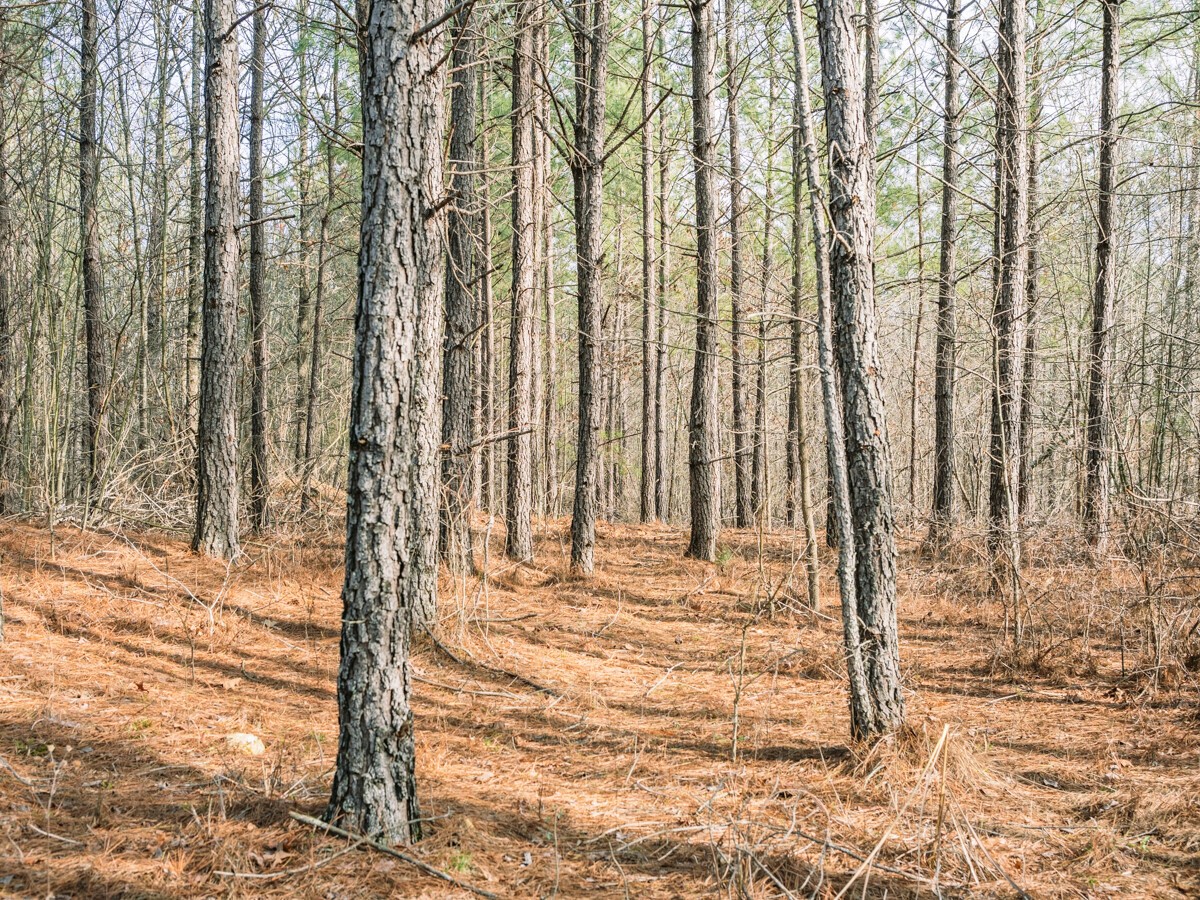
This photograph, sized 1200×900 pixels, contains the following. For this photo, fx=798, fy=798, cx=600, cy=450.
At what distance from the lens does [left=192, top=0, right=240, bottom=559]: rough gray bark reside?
8.55 meters

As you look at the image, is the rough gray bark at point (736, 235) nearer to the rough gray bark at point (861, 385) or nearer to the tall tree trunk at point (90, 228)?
the rough gray bark at point (861, 385)

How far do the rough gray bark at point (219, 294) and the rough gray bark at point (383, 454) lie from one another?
19.3ft

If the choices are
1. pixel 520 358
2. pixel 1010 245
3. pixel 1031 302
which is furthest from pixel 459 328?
pixel 1031 302

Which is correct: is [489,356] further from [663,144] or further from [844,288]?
[844,288]

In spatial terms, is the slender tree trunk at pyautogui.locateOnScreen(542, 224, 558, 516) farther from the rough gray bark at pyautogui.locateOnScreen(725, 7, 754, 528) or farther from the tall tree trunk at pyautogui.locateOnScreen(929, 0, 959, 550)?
the tall tree trunk at pyautogui.locateOnScreen(929, 0, 959, 550)

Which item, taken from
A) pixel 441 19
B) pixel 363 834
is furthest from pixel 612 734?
pixel 441 19

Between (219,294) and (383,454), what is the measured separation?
250 inches

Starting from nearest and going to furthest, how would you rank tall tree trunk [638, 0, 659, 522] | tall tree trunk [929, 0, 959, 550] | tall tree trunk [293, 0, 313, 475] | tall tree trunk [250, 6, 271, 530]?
tall tree trunk [929, 0, 959, 550] → tall tree trunk [250, 6, 271, 530] → tall tree trunk [293, 0, 313, 475] → tall tree trunk [638, 0, 659, 522]

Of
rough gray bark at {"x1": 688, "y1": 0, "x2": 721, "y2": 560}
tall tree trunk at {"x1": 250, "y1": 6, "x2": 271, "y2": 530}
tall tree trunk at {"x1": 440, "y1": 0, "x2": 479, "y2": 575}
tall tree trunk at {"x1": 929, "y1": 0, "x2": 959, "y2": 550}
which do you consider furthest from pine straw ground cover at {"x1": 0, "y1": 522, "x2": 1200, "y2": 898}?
tall tree trunk at {"x1": 929, "y1": 0, "x2": 959, "y2": 550}

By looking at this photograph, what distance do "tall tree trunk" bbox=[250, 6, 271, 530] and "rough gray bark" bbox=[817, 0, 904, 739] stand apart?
377 inches

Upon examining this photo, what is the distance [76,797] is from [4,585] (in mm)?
4224

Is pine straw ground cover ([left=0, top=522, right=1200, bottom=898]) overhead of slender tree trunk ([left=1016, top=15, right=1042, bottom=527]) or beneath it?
beneath

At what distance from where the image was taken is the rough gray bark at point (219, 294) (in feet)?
28.0

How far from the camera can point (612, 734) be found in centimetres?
530
